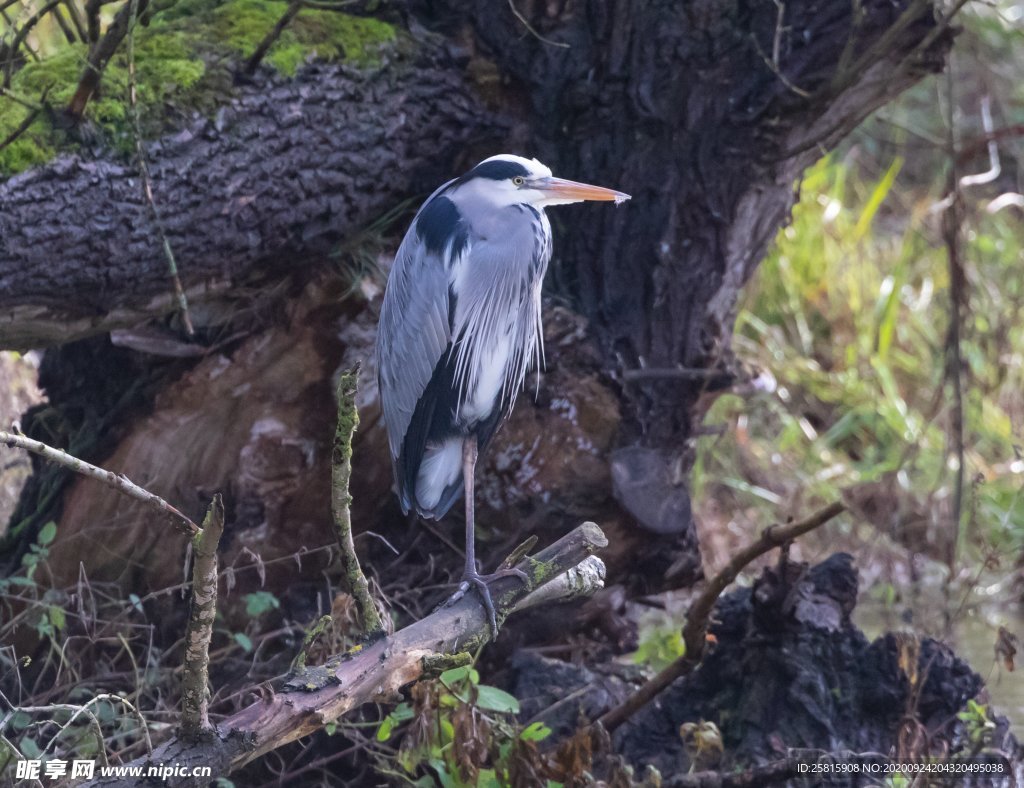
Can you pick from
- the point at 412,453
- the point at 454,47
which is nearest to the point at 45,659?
the point at 412,453

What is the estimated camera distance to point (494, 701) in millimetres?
2650

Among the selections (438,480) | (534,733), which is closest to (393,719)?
(534,733)

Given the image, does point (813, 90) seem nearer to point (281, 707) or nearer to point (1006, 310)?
point (281, 707)

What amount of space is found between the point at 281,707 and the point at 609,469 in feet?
5.02

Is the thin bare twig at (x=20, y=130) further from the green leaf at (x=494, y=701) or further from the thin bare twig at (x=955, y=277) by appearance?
the thin bare twig at (x=955, y=277)

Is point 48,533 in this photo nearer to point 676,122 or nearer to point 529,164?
point 529,164

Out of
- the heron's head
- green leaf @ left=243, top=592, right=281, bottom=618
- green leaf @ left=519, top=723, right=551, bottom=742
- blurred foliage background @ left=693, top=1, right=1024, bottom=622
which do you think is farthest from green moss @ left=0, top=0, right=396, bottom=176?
blurred foliage background @ left=693, top=1, right=1024, bottom=622

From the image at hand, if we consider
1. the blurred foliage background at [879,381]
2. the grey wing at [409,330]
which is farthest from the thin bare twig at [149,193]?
the blurred foliage background at [879,381]

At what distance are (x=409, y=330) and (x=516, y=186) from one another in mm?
459

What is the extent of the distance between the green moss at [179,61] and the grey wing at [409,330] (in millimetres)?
597

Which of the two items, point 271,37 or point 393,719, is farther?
point 271,37

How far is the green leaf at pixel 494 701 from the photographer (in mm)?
A: 2637

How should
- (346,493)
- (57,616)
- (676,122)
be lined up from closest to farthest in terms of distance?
(346,493) < (57,616) < (676,122)

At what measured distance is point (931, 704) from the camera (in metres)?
3.06
